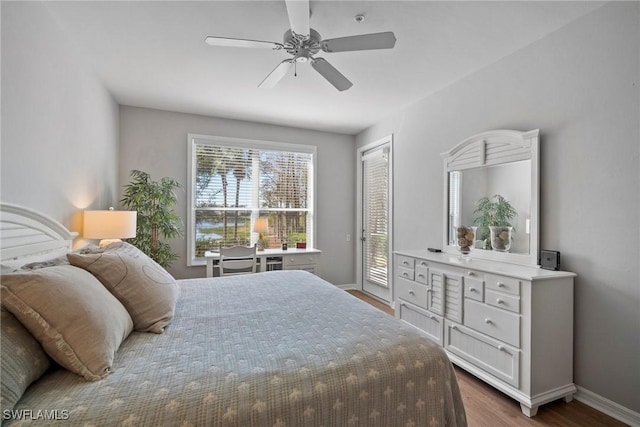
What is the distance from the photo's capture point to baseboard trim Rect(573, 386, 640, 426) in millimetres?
1850

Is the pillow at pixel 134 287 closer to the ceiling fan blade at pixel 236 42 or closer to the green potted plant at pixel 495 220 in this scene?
the ceiling fan blade at pixel 236 42

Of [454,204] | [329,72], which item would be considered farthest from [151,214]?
[454,204]

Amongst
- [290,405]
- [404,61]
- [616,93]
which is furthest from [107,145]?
[616,93]

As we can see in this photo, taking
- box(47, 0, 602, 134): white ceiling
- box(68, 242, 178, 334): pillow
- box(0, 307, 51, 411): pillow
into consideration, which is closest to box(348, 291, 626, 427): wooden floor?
box(68, 242, 178, 334): pillow

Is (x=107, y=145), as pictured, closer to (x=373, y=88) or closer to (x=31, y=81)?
(x=31, y=81)

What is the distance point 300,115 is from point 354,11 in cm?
217

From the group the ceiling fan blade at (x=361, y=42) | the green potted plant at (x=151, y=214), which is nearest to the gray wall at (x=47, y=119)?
the green potted plant at (x=151, y=214)

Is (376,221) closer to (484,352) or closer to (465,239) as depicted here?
(465,239)

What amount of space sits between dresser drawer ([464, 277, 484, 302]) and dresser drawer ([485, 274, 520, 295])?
2.4 inches

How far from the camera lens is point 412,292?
2988 mm

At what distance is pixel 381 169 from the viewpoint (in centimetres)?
452

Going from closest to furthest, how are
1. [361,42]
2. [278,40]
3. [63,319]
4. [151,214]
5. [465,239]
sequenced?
[63,319] < [361,42] < [278,40] < [465,239] < [151,214]

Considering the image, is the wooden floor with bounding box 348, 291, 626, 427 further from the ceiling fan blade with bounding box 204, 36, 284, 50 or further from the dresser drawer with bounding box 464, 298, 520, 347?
the ceiling fan blade with bounding box 204, 36, 284, 50

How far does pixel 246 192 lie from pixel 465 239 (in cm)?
302
